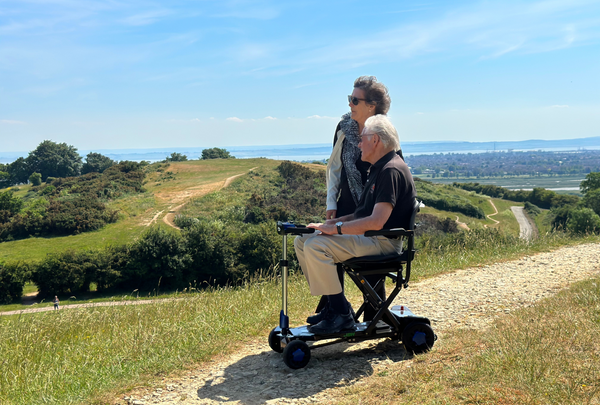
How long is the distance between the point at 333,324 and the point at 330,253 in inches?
24.2

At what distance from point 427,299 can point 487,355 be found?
9.09 ft

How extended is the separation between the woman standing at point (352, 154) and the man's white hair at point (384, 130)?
58 cm

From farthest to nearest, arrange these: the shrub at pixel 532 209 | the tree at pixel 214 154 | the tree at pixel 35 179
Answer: the tree at pixel 214 154
the tree at pixel 35 179
the shrub at pixel 532 209

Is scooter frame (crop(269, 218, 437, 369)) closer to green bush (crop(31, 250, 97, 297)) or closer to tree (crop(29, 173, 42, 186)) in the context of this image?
green bush (crop(31, 250, 97, 297))

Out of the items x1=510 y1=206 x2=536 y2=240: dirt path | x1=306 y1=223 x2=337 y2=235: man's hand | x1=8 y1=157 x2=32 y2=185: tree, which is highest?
x1=8 y1=157 x2=32 y2=185: tree

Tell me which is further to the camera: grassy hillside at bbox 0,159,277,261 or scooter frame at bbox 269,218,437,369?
grassy hillside at bbox 0,159,277,261

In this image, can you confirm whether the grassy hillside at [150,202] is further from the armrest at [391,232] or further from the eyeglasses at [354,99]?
the armrest at [391,232]

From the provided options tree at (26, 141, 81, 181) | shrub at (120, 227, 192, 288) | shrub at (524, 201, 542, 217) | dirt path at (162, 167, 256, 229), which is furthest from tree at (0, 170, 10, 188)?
shrub at (524, 201, 542, 217)

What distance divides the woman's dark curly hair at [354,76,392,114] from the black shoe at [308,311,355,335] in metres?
2.00

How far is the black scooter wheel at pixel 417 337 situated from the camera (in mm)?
3910

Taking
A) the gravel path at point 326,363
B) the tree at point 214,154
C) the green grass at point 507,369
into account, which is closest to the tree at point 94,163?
the tree at point 214,154

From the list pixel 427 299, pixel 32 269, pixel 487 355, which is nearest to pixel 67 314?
pixel 427 299

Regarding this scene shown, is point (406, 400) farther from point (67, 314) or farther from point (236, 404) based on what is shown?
point (67, 314)

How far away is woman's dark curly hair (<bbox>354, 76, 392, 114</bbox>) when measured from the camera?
173 inches
